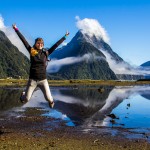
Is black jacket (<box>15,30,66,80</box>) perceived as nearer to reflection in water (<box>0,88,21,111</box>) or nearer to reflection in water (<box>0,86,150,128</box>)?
reflection in water (<box>0,86,150,128</box>)

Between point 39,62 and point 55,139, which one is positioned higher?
point 39,62

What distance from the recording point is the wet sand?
30.4 m

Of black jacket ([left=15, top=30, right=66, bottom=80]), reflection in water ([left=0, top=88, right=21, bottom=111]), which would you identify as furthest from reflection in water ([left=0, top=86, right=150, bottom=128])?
black jacket ([left=15, top=30, right=66, bottom=80])

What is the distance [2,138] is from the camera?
33156 mm

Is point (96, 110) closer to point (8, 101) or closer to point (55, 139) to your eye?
point (8, 101)

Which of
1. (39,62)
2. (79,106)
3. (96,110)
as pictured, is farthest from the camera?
(79,106)

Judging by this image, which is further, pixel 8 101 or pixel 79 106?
pixel 8 101

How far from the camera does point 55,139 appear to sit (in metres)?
34.2

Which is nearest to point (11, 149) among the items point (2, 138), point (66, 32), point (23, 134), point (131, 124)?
point (2, 138)

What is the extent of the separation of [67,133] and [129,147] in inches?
364

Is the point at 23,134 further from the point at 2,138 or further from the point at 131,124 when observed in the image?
the point at 131,124

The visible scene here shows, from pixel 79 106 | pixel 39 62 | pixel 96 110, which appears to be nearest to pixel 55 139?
pixel 39 62

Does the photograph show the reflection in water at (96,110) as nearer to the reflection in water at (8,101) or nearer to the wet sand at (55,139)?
the reflection in water at (8,101)

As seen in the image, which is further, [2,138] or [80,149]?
[2,138]
